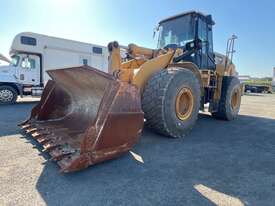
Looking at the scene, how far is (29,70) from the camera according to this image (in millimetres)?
10156

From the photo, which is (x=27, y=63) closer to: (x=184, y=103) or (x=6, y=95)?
(x=6, y=95)

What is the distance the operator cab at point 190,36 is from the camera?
17.2 feet

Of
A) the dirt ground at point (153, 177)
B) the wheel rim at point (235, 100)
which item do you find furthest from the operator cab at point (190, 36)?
the dirt ground at point (153, 177)

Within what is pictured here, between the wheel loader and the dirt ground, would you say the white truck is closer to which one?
the wheel loader

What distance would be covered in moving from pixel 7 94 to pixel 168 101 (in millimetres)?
8235

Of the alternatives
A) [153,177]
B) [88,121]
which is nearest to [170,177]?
[153,177]

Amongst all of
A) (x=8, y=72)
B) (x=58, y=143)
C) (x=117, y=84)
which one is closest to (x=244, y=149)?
(x=117, y=84)

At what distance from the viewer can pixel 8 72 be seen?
31.3ft

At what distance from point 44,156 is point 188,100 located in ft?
9.00

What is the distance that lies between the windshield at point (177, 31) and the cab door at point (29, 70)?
690cm

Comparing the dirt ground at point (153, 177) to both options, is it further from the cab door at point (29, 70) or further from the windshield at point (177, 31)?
the cab door at point (29, 70)

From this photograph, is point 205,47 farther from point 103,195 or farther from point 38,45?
point 38,45

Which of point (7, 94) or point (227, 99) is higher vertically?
point (227, 99)

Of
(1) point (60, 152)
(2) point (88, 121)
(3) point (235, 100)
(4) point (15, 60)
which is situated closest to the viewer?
(1) point (60, 152)
